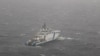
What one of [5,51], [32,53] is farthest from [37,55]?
[5,51]

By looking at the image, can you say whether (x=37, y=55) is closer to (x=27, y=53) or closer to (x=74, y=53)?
(x=27, y=53)

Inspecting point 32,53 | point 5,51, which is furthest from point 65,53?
point 5,51

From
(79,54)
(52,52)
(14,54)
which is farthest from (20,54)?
(79,54)

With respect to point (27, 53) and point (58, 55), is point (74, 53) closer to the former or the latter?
point (58, 55)

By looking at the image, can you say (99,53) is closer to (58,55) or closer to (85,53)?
(85,53)

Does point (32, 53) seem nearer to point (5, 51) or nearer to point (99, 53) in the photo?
point (5, 51)

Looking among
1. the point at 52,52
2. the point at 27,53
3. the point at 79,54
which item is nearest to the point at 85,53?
the point at 79,54
